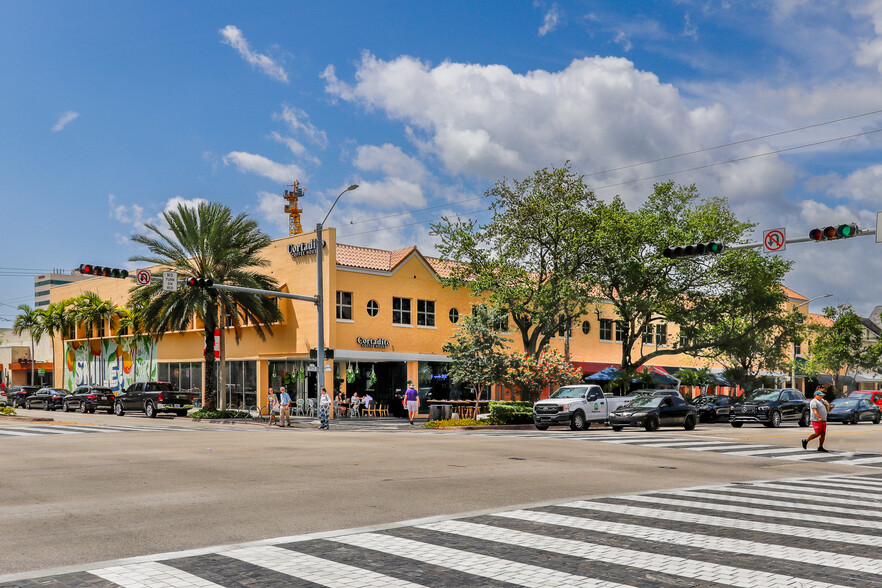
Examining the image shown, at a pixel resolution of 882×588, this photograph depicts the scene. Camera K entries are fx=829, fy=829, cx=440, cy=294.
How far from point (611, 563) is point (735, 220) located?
40999 mm

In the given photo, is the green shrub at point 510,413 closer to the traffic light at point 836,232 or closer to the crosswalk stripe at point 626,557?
the traffic light at point 836,232

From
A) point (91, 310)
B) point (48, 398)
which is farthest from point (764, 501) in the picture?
point (91, 310)

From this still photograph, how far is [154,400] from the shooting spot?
4381cm

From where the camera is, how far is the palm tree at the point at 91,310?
2255 inches

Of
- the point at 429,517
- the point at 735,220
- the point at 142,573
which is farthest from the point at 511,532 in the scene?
the point at 735,220

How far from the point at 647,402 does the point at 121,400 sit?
96.2 ft

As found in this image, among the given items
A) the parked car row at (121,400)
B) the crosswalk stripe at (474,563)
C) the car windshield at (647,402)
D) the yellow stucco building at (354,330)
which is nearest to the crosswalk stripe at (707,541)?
the crosswalk stripe at (474,563)

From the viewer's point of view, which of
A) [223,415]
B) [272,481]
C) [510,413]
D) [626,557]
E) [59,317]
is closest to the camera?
[626,557]

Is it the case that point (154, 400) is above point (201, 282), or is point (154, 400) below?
below

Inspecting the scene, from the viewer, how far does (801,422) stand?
36.3 m

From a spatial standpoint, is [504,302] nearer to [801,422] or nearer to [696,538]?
[801,422]

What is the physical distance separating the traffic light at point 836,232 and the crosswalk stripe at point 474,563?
14401mm

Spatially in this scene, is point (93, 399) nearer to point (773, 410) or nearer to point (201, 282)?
point (201, 282)

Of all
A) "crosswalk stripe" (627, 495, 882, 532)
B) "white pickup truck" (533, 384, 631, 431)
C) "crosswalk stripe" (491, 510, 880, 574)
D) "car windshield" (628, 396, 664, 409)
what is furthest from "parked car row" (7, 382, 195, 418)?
"crosswalk stripe" (491, 510, 880, 574)
